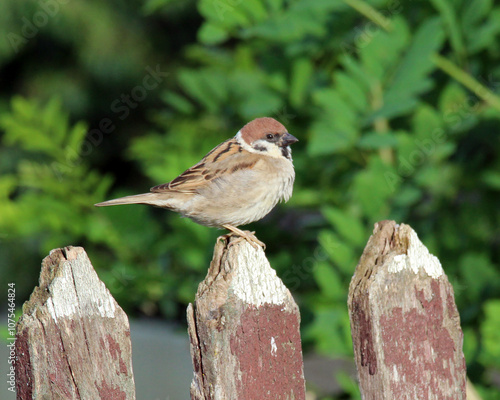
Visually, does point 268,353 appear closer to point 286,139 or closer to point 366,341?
point 366,341

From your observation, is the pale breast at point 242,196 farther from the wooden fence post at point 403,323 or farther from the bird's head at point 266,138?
the wooden fence post at point 403,323

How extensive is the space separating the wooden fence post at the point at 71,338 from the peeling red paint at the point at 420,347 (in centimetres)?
55

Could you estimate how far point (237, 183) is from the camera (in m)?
2.45

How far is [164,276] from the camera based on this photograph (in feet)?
10.1

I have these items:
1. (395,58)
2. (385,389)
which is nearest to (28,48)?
(395,58)

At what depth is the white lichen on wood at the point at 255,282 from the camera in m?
1.45

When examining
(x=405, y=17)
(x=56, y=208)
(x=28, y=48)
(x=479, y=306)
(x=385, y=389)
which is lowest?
(x=385, y=389)

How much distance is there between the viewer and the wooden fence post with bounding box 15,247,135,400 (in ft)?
4.56

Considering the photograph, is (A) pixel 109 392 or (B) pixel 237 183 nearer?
(A) pixel 109 392

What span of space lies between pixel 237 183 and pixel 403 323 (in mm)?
1072

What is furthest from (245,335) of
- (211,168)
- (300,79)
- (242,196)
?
(300,79)

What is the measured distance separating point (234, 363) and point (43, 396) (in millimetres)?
381

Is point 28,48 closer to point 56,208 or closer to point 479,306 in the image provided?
point 56,208

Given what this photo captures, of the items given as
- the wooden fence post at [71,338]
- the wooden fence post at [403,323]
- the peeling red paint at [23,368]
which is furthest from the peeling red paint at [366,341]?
the peeling red paint at [23,368]
